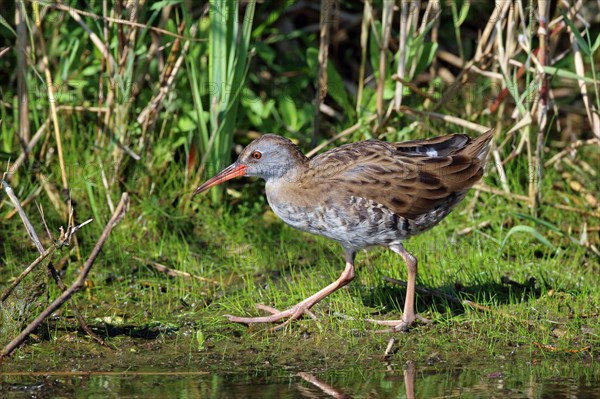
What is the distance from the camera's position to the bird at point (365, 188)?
17.3ft

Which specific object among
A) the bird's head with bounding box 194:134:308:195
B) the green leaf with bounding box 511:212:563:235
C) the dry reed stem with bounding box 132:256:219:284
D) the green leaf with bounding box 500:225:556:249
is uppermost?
the bird's head with bounding box 194:134:308:195

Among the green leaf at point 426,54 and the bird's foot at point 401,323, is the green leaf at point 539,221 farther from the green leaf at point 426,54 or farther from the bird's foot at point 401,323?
the green leaf at point 426,54

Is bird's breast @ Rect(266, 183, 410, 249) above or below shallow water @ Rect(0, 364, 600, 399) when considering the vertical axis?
above

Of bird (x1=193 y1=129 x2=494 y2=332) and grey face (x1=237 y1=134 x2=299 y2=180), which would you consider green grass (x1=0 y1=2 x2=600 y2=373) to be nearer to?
bird (x1=193 y1=129 x2=494 y2=332)

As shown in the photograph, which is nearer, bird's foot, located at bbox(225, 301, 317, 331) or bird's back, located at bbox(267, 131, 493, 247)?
bird's back, located at bbox(267, 131, 493, 247)

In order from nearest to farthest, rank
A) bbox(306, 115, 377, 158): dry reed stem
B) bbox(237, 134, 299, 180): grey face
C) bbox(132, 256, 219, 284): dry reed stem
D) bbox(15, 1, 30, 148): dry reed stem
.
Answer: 1. bbox(237, 134, 299, 180): grey face
2. bbox(132, 256, 219, 284): dry reed stem
3. bbox(15, 1, 30, 148): dry reed stem
4. bbox(306, 115, 377, 158): dry reed stem

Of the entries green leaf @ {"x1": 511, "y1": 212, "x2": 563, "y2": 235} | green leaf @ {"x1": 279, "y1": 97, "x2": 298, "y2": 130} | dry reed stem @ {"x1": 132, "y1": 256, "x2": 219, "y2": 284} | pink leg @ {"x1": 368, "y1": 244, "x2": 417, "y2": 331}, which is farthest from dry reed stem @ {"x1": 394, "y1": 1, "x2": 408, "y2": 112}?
dry reed stem @ {"x1": 132, "y1": 256, "x2": 219, "y2": 284}

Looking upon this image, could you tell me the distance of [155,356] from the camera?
199 inches

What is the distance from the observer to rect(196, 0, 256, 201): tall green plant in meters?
6.46

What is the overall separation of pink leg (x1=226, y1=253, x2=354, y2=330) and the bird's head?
70cm

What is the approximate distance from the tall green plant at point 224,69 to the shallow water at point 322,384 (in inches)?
91.0

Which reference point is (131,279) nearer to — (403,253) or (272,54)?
(403,253)

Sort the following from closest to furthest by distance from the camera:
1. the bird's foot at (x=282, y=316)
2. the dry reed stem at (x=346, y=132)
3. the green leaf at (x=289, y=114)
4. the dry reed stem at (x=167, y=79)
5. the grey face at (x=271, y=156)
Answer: the bird's foot at (x=282, y=316)
the grey face at (x=271, y=156)
the dry reed stem at (x=167, y=79)
the dry reed stem at (x=346, y=132)
the green leaf at (x=289, y=114)

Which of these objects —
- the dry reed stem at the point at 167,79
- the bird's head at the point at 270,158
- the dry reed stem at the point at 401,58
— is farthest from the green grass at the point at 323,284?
the dry reed stem at the point at 401,58
